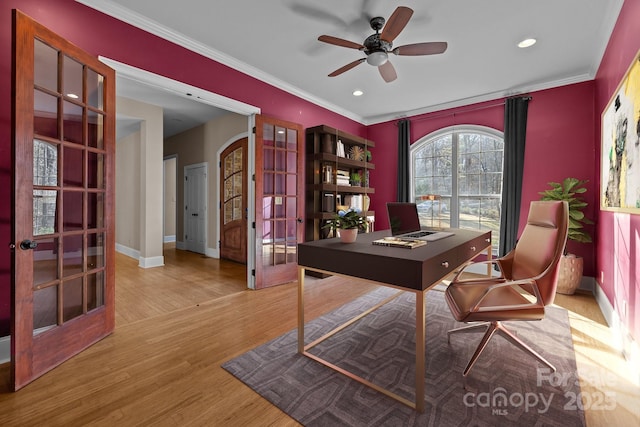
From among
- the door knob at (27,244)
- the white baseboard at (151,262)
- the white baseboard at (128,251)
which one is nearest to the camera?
the door knob at (27,244)

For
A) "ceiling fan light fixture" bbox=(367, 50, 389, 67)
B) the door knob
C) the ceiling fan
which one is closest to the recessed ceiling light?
the ceiling fan

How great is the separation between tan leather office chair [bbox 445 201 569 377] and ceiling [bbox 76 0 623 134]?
69.2 inches

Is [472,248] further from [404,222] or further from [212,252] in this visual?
[212,252]

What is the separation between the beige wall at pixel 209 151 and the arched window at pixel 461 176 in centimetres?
339

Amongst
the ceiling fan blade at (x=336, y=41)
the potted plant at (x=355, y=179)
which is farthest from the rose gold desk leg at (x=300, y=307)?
the potted plant at (x=355, y=179)

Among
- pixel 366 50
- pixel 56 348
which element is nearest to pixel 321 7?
pixel 366 50

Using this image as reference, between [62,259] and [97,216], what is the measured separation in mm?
413

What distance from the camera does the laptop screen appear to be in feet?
7.60

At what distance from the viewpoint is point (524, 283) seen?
5.67 ft

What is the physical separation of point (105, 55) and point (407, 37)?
2.76 m

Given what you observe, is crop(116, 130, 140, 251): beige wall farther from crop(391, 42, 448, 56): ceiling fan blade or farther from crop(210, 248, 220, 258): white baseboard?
crop(391, 42, 448, 56): ceiling fan blade

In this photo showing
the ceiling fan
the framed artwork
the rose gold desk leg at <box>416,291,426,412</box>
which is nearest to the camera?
the rose gold desk leg at <box>416,291,426,412</box>

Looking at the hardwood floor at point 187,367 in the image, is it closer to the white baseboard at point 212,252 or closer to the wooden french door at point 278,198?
the wooden french door at point 278,198

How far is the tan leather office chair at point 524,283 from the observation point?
5.61 feet
